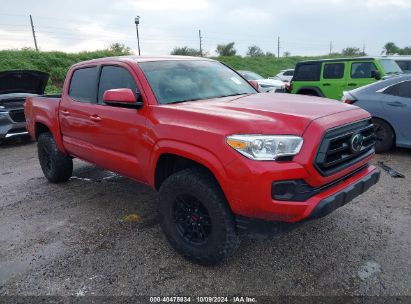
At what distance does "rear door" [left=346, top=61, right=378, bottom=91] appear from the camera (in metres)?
9.14

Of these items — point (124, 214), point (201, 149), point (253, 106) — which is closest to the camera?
point (201, 149)

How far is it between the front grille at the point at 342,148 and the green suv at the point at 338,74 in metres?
6.22

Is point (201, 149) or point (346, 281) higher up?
point (201, 149)

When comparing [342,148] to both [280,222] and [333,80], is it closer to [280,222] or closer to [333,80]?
[280,222]

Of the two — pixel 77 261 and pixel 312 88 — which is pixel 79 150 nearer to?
pixel 77 261

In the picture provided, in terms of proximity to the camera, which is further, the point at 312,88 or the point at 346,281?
the point at 312,88

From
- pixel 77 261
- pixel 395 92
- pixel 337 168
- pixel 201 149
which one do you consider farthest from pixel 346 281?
pixel 395 92

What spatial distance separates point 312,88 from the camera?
9961 mm

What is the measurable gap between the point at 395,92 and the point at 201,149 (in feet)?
15.8

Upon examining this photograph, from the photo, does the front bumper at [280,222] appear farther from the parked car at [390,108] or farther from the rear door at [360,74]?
the rear door at [360,74]

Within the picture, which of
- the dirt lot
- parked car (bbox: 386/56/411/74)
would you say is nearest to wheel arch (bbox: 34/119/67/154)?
the dirt lot

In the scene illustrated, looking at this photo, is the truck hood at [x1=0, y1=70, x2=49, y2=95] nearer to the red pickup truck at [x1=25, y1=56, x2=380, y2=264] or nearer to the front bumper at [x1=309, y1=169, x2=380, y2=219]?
the red pickup truck at [x1=25, y1=56, x2=380, y2=264]

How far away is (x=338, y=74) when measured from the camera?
959cm

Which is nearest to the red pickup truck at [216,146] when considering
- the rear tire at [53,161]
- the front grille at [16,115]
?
the rear tire at [53,161]
